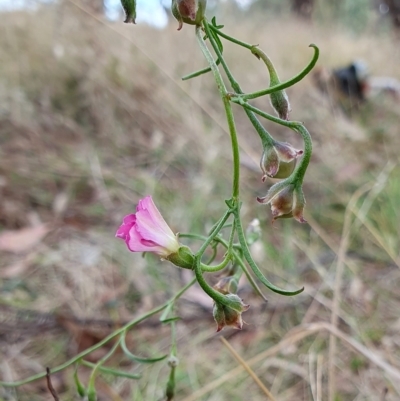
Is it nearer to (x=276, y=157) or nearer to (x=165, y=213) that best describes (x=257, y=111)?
(x=276, y=157)

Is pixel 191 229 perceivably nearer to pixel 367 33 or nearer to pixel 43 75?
pixel 43 75

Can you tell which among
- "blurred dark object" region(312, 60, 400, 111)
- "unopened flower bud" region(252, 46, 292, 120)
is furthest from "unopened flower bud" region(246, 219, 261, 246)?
"blurred dark object" region(312, 60, 400, 111)

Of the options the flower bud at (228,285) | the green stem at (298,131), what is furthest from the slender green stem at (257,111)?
the flower bud at (228,285)

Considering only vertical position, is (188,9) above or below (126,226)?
above

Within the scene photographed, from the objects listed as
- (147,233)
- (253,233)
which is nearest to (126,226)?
(147,233)

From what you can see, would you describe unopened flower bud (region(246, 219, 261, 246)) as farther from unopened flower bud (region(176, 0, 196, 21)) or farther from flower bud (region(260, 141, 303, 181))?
unopened flower bud (region(176, 0, 196, 21))
